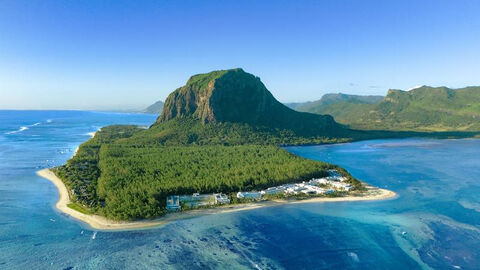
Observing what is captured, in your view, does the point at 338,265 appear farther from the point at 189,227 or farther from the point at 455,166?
the point at 455,166

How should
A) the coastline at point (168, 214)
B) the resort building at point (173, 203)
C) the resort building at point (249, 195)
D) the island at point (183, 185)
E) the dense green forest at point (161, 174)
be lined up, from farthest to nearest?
the resort building at point (249, 195)
the dense green forest at point (161, 174)
the resort building at point (173, 203)
the island at point (183, 185)
the coastline at point (168, 214)

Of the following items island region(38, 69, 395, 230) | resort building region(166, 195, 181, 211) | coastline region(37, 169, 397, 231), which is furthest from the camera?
resort building region(166, 195, 181, 211)

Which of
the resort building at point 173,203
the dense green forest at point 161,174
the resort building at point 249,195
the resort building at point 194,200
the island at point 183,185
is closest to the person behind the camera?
the island at point 183,185

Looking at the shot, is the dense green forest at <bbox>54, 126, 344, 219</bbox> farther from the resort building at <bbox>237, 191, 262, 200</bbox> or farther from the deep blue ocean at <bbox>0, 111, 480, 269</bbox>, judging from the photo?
the deep blue ocean at <bbox>0, 111, 480, 269</bbox>

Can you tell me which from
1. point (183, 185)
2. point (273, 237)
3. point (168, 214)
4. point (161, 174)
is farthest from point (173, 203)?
point (273, 237)

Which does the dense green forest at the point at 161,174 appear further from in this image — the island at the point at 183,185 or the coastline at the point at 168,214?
the coastline at the point at 168,214

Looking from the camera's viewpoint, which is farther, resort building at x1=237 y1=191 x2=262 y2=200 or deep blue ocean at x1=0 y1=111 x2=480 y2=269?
resort building at x1=237 y1=191 x2=262 y2=200

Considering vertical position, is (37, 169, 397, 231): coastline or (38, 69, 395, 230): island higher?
(38, 69, 395, 230): island

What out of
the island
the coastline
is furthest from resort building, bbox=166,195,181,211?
the coastline

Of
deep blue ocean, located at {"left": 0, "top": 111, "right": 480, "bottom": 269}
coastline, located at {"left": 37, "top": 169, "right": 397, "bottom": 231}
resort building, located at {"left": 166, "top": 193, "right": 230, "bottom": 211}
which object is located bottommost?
deep blue ocean, located at {"left": 0, "top": 111, "right": 480, "bottom": 269}

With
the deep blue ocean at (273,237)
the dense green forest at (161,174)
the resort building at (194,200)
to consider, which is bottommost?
the deep blue ocean at (273,237)

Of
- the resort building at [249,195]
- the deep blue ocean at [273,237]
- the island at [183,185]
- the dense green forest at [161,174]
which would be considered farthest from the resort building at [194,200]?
the deep blue ocean at [273,237]
